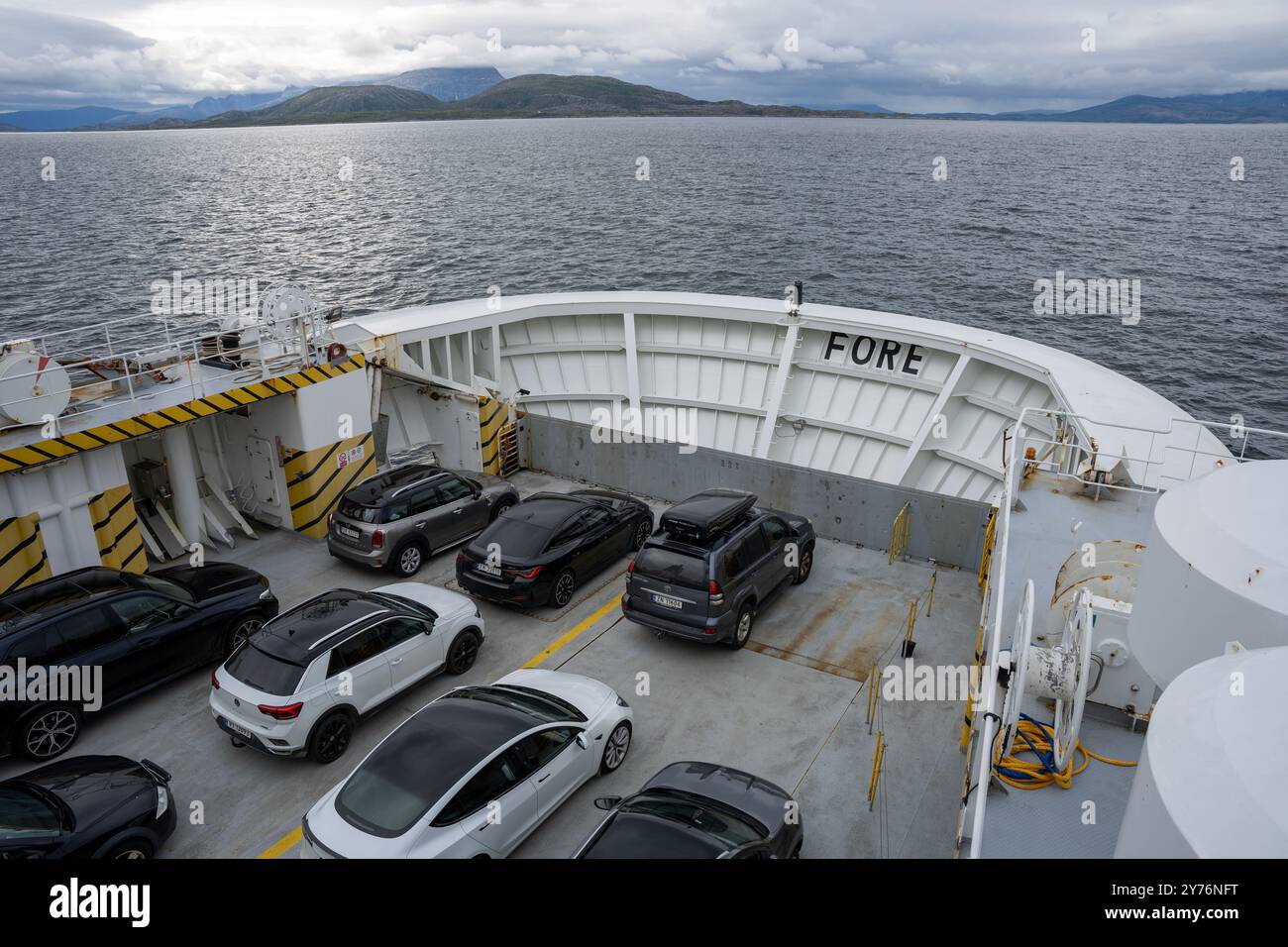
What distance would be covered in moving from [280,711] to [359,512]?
15.6ft

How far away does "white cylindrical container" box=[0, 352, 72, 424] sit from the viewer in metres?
10.4

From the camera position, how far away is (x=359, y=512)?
41.4ft

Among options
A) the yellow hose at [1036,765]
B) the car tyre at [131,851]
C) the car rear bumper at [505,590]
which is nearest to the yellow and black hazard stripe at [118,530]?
the car rear bumper at [505,590]

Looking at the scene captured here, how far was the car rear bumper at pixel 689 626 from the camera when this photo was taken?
1045 centimetres

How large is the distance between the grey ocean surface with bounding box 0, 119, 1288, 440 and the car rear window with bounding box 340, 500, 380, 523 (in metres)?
28.5

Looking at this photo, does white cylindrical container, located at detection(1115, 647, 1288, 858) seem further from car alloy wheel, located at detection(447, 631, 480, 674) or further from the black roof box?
car alloy wheel, located at detection(447, 631, 480, 674)

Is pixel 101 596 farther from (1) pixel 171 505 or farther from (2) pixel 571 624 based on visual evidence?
(2) pixel 571 624

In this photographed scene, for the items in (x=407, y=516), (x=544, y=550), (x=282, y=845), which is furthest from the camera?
(x=407, y=516)

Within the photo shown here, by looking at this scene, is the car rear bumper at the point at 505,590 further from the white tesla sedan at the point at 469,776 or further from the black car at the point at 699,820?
the black car at the point at 699,820

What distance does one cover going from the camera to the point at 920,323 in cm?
1850

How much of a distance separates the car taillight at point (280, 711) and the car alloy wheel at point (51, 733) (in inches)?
93.8

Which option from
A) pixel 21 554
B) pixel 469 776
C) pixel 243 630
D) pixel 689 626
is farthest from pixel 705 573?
pixel 21 554

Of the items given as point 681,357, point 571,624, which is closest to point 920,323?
point 681,357

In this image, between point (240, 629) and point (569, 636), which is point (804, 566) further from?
point (240, 629)
